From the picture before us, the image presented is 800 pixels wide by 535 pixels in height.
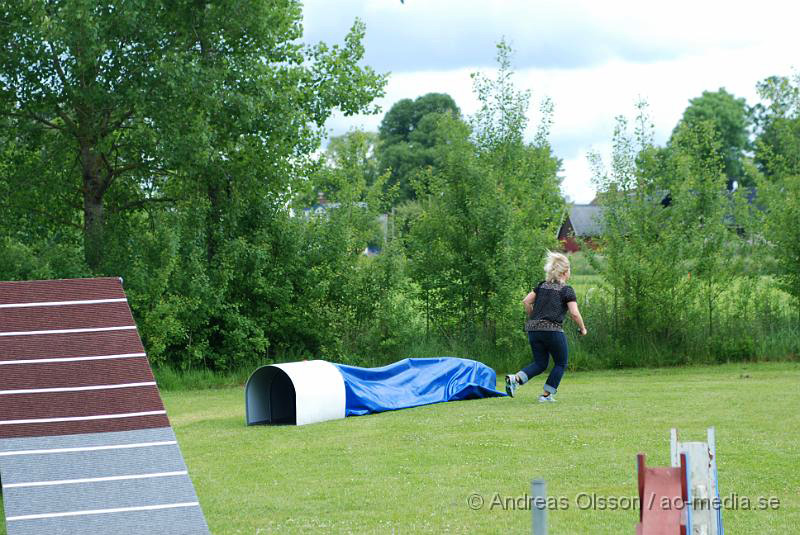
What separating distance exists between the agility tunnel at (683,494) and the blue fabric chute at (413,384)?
732 cm

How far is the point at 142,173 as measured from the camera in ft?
57.3

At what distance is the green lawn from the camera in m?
6.22

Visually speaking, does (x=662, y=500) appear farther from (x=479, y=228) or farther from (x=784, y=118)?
(x=784, y=118)

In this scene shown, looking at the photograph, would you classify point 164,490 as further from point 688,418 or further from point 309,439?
point 688,418

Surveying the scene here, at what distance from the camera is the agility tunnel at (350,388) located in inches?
433

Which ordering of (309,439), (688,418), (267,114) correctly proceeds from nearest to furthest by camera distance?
(309,439) < (688,418) < (267,114)

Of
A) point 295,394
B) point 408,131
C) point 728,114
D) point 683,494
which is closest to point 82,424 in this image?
point 683,494

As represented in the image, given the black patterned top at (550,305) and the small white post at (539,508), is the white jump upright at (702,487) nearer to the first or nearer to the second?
the small white post at (539,508)

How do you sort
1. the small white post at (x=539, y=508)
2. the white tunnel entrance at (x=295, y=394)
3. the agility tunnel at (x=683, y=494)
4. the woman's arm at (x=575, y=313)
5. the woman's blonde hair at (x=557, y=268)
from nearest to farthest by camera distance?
the small white post at (x=539, y=508) < the agility tunnel at (x=683, y=494) < the white tunnel entrance at (x=295, y=394) < the woman's arm at (x=575, y=313) < the woman's blonde hair at (x=557, y=268)

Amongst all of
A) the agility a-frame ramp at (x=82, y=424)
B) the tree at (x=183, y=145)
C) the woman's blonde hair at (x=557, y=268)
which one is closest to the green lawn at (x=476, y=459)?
the agility a-frame ramp at (x=82, y=424)

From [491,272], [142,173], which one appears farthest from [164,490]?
[142,173]

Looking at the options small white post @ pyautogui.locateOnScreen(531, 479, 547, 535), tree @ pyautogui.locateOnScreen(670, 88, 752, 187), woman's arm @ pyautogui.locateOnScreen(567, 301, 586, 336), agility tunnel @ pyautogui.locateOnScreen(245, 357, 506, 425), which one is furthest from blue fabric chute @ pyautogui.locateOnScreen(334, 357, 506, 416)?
tree @ pyautogui.locateOnScreen(670, 88, 752, 187)

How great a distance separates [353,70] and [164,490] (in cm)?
1271

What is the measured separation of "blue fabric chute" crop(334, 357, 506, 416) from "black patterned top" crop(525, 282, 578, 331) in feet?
4.69
